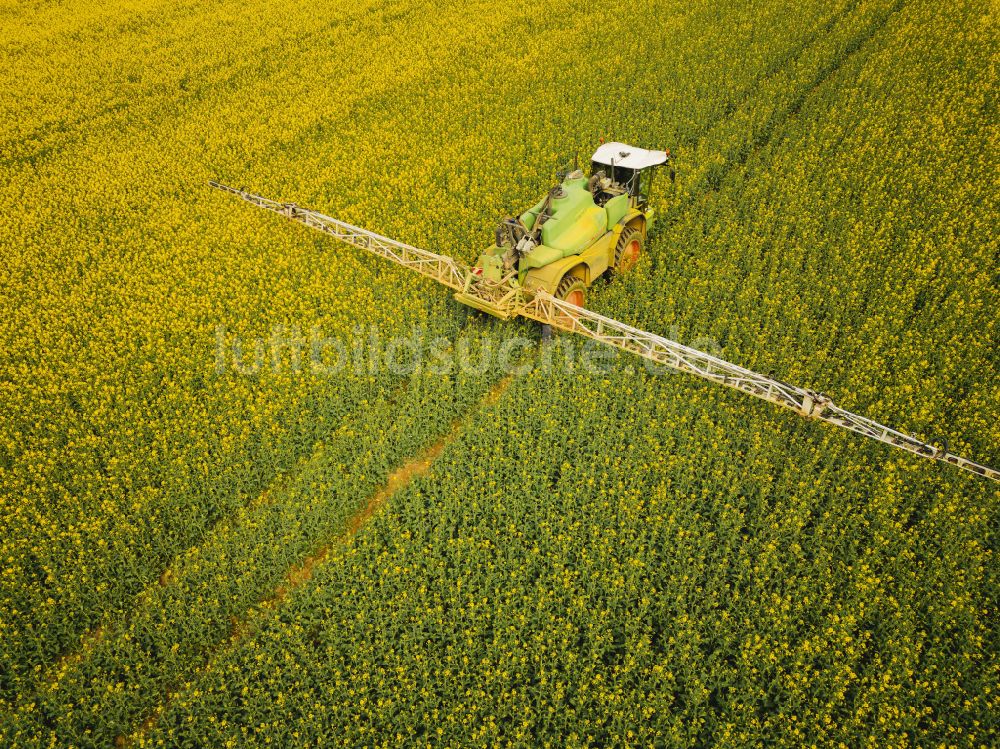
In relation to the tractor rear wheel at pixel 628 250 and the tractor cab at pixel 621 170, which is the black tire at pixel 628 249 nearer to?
the tractor rear wheel at pixel 628 250

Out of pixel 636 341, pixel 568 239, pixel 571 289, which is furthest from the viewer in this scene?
pixel 571 289

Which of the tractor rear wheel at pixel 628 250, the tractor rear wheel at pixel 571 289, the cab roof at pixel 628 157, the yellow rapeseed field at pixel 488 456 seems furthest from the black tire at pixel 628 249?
the tractor rear wheel at pixel 571 289

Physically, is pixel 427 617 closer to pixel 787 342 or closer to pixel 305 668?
pixel 305 668

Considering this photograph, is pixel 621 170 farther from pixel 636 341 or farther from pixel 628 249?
pixel 636 341

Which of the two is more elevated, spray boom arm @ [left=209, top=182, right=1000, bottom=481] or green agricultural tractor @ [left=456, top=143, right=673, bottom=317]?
green agricultural tractor @ [left=456, top=143, right=673, bottom=317]

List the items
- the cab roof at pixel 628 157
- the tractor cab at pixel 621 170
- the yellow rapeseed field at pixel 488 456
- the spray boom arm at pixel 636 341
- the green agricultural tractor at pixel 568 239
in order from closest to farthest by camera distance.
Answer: the yellow rapeseed field at pixel 488 456 → the spray boom arm at pixel 636 341 → the green agricultural tractor at pixel 568 239 → the tractor cab at pixel 621 170 → the cab roof at pixel 628 157

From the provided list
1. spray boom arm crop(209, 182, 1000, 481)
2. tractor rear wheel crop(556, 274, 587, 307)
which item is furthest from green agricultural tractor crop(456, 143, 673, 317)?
spray boom arm crop(209, 182, 1000, 481)

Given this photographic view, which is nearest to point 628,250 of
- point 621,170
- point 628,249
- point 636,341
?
point 628,249

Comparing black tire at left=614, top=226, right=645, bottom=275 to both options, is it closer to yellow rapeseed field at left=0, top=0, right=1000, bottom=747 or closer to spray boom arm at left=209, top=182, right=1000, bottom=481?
yellow rapeseed field at left=0, top=0, right=1000, bottom=747
